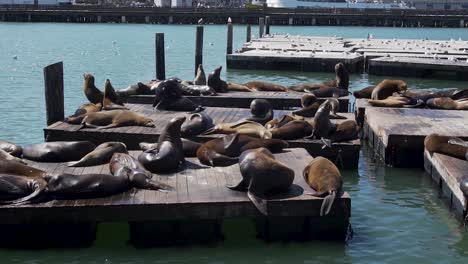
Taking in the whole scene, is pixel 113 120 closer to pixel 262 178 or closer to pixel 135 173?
pixel 135 173

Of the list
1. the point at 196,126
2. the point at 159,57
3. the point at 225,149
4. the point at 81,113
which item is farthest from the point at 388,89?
the point at 159,57

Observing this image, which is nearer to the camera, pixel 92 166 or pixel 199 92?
pixel 92 166

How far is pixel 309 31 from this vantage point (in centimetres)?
5272

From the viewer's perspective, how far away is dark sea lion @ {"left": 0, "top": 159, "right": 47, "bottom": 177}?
6.53 meters

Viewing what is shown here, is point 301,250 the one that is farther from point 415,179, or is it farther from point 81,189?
point 415,179

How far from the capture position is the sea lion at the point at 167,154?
698 centimetres

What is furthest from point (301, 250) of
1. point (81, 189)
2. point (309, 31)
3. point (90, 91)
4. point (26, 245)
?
point (309, 31)

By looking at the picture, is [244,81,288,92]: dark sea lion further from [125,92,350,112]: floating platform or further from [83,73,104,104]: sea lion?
[83,73,104,104]: sea lion

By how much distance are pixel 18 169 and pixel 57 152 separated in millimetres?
830

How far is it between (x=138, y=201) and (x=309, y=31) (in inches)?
1879

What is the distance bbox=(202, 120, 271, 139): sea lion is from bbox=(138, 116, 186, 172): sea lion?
150 centimetres

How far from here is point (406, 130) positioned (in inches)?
384

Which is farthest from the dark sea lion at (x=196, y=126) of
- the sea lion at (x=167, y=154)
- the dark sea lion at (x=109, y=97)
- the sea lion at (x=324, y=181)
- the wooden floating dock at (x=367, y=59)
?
the wooden floating dock at (x=367, y=59)

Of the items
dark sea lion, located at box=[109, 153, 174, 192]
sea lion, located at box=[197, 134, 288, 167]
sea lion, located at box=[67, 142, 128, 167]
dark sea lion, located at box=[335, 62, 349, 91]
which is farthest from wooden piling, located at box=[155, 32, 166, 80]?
dark sea lion, located at box=[109, 153, 174, 192]
